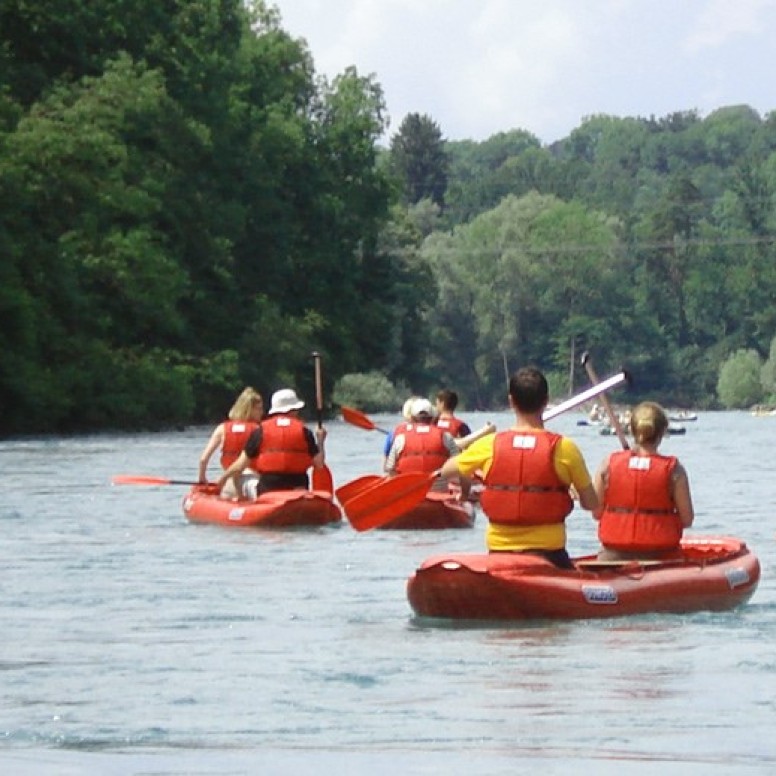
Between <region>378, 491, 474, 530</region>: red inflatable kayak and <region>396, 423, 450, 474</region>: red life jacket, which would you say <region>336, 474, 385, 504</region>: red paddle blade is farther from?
<region>378, 491, 474, 530</region>: red inflatable kayak

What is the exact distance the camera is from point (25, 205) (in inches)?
2084

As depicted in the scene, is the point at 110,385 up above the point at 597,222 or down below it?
below

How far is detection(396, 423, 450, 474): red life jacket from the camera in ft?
71.7

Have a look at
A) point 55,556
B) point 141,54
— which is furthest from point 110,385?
point 55,556

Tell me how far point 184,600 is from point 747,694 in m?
5.47

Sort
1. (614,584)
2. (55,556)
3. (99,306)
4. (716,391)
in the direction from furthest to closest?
(716,391) < (99,306) < (55,556) < (614,584)

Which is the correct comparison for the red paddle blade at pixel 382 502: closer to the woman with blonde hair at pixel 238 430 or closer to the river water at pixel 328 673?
the river water at pixel 328 673

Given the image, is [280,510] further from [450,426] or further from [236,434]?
[450,426]

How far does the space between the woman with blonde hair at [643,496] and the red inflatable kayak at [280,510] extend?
6.82m

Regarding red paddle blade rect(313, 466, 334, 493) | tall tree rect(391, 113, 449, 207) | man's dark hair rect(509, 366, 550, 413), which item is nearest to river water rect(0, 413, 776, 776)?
man's dark hair rect(509, 366, 550, 413)

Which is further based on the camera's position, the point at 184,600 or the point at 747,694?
the point at 184,600

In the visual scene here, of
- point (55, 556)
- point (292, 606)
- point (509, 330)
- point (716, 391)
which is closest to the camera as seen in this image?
point (292, 606)

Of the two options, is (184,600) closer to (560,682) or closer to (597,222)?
(560,682)

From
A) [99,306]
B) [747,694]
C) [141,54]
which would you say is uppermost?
[141,54]
